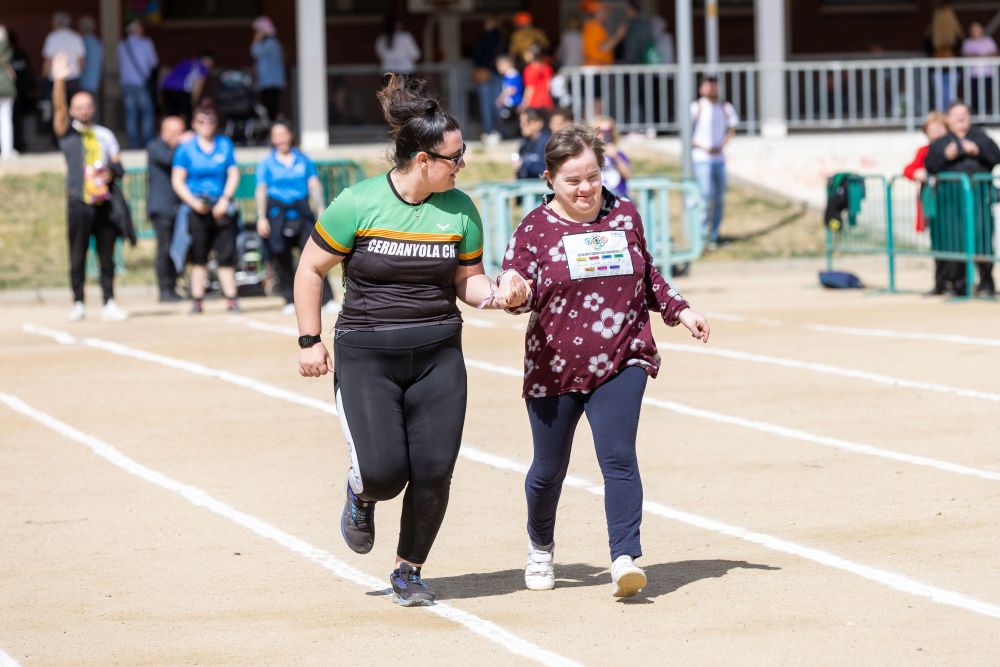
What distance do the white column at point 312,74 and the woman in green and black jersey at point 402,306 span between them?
836 inches

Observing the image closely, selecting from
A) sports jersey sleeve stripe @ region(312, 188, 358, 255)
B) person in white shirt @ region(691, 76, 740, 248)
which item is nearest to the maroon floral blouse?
sports jersey sleeve stripe @ region(312, 188, 358, 255)

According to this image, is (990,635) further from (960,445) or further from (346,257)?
Result: (960,445)

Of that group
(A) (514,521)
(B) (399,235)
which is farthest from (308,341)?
(A) (514,521)

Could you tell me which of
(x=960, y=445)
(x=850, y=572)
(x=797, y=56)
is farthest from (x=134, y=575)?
(x=797, y=56)

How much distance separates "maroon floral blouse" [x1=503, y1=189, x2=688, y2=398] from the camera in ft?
21.8

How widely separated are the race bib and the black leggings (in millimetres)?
502

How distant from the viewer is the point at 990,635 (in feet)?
19.3

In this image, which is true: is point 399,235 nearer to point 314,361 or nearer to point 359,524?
point 314,361

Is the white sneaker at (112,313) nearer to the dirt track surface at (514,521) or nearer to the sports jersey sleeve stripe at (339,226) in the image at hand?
the dirt track surface at (514,521)

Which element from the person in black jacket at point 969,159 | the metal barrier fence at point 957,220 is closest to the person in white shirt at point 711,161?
the metal barrier fence at point 957,220

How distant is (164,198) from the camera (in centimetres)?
1911

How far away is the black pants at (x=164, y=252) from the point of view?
1906 centimetres

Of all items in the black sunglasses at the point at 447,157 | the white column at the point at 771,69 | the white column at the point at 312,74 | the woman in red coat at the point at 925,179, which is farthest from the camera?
the white column at the point at 771,69

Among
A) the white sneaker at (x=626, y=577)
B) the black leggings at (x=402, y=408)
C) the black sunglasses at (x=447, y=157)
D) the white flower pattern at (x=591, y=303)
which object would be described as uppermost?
the black sunglasses at (x=447, y=157)
